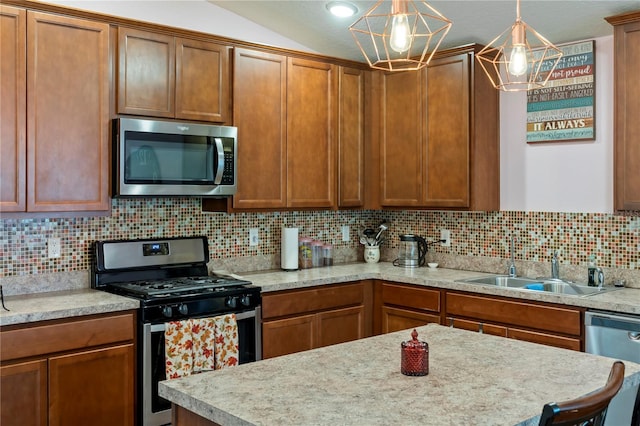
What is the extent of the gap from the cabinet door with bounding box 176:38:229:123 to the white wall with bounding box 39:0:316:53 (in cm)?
32

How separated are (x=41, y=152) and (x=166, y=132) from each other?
0.68 m

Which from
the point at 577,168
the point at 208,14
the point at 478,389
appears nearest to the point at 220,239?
the point at 208,14

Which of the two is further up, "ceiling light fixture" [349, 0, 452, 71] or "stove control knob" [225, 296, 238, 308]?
"ceiling light fixture" [349, 0, 452, 71]

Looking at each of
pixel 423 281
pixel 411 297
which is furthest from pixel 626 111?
pixel 411 297

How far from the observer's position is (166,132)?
3488 millimetres

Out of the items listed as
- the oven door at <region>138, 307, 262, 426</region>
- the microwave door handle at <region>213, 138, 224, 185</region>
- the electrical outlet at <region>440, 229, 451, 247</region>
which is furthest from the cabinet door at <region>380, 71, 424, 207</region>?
the oven door at <region>138, 307, 262, 426</region>

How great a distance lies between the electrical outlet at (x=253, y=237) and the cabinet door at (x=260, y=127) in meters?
0.34

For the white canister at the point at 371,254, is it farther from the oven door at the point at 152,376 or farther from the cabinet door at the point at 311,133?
the oven door at the point at 152,376

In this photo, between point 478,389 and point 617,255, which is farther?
point 617,255

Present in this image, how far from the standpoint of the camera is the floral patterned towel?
10.4 feet

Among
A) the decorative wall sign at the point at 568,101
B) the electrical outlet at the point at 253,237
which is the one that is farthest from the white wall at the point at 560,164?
the electrical outlet at the point at 253,237

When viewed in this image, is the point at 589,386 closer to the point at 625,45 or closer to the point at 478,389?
the point at 478,389

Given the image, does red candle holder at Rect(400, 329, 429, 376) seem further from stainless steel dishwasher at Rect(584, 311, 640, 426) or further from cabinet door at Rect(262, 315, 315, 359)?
cabinet door at Rect(262, 315, 315, 359)

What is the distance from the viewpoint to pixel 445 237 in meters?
4.60
